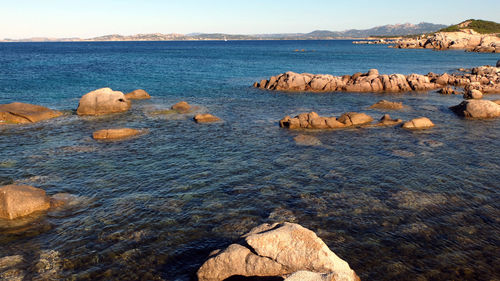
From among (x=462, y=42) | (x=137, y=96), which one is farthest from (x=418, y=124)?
(x=462, y=42)

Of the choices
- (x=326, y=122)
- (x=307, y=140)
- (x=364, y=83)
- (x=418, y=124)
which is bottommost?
(x=307, y=140)

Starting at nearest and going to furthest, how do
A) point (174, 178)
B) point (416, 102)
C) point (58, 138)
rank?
point (174, 178) → point (58, 138) → point (416, 102)

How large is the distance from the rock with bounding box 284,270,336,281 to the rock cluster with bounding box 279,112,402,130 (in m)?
24.8

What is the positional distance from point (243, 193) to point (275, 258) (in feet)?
28.0

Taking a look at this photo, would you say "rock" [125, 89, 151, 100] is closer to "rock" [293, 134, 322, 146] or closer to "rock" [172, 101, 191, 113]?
"rock" [172, 101, 191, 113]

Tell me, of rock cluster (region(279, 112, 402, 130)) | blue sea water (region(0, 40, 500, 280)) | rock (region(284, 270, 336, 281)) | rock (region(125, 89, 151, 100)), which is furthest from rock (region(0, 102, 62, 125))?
rock (region(284, 270, 336, 281))

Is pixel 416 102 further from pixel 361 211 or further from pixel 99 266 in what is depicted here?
pixel 99 266

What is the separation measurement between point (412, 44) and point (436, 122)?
187069mm

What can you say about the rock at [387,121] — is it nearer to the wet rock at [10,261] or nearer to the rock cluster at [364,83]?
the rock cluster at [364,83]

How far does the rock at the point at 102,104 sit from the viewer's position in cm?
4003

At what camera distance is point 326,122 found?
34.3m

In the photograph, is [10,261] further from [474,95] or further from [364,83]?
[474,95]

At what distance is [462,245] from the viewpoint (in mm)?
14500

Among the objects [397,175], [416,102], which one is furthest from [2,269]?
→ [416,102]
